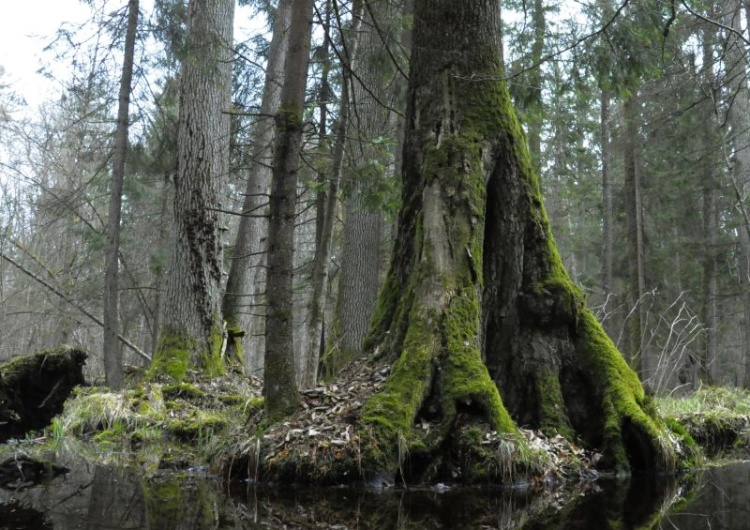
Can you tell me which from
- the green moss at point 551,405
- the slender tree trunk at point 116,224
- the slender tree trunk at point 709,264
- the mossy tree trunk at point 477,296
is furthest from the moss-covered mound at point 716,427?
the slender tree trunk at point 709,264

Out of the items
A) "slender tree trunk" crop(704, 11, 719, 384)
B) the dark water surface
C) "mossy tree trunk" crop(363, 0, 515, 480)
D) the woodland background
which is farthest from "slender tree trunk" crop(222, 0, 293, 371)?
"slender tree trunk" crop(704, 11, 719, 384)

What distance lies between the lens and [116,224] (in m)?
10.4

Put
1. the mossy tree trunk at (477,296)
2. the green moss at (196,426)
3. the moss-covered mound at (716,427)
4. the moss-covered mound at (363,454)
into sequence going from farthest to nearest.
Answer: the moss-covered mound at (716,427)
the green moss at (196,426)
the mossy tree trunk at (477,296)
the moss-covered mound at (363,454)

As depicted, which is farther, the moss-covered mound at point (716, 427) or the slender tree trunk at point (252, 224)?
the slender tree trunk at point (252, 224)

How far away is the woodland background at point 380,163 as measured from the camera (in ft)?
27.5

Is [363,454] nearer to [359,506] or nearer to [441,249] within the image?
[359,506]

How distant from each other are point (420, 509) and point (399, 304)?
2.52 m

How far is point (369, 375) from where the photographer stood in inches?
223

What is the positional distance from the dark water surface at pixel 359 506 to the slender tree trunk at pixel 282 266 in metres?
0.83

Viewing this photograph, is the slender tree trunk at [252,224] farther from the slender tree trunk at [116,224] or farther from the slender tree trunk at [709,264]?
the slender tree trunk at [709,264]

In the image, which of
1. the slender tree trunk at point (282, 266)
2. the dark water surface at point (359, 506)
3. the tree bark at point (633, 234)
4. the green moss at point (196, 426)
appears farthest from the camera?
the tree bark at point (633, 234)

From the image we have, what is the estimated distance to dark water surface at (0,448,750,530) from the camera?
11.0 ft

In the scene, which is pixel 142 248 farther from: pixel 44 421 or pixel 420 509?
pixel 420 509

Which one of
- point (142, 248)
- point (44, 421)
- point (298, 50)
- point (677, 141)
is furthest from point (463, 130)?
point (142, 248)
